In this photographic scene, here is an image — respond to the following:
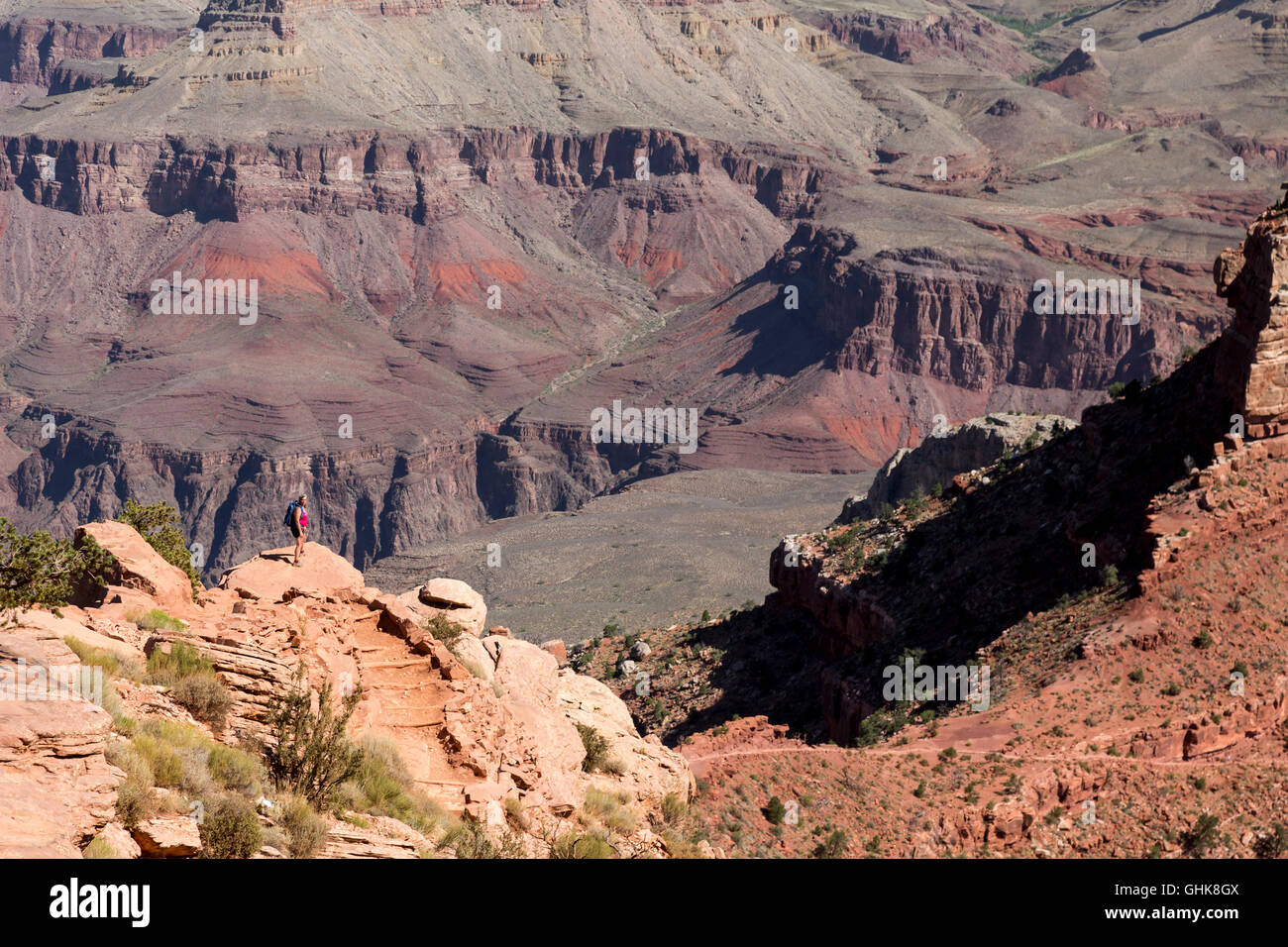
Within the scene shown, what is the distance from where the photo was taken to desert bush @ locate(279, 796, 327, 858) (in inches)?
774

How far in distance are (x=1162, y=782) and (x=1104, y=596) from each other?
24.2 feet

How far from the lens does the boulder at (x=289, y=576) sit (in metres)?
31.0

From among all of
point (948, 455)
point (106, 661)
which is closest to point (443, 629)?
point (106, 661)

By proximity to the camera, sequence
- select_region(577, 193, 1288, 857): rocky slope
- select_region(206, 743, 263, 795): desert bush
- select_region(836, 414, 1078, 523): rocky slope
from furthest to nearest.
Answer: select_region(836, 414, 1078, 523): rocky slope → select_region(577, 193, 1288, 857): rocky slope → select_region(206, 743, 263, 795): desert bush

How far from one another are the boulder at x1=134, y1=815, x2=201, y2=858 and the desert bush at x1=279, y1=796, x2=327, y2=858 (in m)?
1.32

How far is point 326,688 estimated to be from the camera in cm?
2406

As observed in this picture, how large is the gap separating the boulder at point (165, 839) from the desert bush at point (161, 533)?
62.9 feet

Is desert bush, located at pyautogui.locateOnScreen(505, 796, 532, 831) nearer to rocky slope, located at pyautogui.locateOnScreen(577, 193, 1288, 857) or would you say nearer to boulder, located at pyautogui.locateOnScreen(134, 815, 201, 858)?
rocky slope, located at pyautogui.locateOnScreen(577, 193, 1288, 857)

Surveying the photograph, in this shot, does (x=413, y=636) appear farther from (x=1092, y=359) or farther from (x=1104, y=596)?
(x=1092, y=359)

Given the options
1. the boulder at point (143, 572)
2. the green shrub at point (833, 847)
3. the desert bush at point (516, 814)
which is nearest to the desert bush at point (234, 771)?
the desert bush at point (516, 814)

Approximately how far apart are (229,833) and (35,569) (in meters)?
10.6

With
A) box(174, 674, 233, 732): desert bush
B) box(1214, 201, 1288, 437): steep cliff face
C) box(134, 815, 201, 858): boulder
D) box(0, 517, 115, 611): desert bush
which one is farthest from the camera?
box(1214, 201, 1288, 437): steep cliff face

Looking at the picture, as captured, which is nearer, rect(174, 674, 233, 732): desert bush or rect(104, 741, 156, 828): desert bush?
rect(104, 741, 156, 828): desert bush

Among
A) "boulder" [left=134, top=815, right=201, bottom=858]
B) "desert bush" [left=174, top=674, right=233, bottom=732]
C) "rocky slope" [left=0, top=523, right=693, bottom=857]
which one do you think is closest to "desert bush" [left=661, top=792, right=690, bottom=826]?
"rocky slope" [left=0, top=523, right=693, bottom=857]
